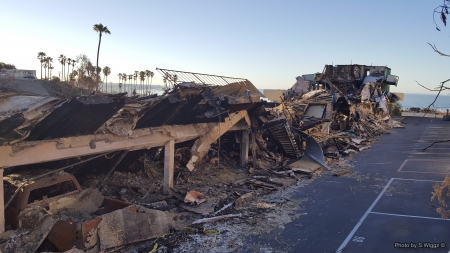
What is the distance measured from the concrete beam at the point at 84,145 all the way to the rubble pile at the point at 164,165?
4 cm

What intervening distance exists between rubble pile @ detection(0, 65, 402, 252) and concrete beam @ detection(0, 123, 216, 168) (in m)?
0.04

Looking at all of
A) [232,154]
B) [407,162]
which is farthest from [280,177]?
[407,162]

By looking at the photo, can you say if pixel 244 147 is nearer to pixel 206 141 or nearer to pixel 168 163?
pixel 206 141

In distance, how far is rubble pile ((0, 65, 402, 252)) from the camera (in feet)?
25.5

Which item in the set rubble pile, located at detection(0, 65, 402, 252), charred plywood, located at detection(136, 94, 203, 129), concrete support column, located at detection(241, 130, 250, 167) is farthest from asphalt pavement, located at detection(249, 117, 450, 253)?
charred plywood, located at detection(136, 94, 203, 129)

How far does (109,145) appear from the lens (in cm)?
1022

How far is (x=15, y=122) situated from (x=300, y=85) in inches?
1367

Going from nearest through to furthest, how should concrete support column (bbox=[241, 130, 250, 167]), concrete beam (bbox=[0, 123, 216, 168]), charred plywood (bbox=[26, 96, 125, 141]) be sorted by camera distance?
1. charred plywood (bbox=[26, 96, 125, 141])
2. concrete beam (bbox=[0, 123, 216, 168])
3. concrete support column (bbox=[241, 130, 250, 167])

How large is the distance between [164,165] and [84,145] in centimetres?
395

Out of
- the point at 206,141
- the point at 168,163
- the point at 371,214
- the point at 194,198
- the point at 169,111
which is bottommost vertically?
the point at 194,198

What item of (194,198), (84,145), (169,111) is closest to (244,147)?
(194,198)

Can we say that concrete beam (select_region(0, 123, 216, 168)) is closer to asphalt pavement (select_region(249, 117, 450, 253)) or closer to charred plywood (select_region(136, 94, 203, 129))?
charred plywood (select_region(136, 94, 203, 129))

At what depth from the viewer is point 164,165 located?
42.5ft

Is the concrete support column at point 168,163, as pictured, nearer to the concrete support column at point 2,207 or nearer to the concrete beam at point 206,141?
the concrete beam at point 206,141
